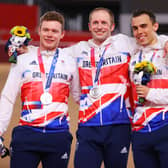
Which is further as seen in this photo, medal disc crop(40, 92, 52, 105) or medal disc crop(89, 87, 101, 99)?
medal disc crop(89, 87, 101, 99)

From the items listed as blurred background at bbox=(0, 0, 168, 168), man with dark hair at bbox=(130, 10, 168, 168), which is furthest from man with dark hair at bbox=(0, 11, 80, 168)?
blurred background at bbox=(0, 0, 168, 168)

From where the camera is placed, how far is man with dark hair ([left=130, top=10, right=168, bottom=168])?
3510 millimetres

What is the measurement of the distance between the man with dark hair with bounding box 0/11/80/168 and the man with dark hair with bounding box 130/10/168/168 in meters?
0.56

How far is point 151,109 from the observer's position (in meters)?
3.59

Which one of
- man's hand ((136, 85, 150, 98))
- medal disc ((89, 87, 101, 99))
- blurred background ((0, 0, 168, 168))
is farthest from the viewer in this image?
blurred background ((0, 0, 168, 168))

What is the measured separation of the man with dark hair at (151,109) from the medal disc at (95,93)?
0.96 ft

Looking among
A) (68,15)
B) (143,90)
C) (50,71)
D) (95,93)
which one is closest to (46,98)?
(50,71)

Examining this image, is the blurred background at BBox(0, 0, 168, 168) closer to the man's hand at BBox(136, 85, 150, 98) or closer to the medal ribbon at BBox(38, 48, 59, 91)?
the medal ribbon at BBox(38, 48, 59, 91)

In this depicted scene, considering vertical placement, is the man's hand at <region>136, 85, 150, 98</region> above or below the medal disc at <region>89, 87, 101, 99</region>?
above

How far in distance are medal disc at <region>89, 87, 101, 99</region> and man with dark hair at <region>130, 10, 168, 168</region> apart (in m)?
0.29

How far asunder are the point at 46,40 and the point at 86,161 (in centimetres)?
103

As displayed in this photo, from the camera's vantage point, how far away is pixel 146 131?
356 centimetres

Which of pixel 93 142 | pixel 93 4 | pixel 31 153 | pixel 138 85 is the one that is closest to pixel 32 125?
pixel 31 153

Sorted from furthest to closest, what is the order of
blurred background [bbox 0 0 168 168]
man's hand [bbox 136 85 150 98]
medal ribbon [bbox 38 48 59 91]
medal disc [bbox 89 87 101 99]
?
blurred background [bbox 0 0 168 168], medal disc [bbox 89 87 101 99], medal ribbon [bbox 38 48 59 91], man's hand [bbox 136 85 150 98]
